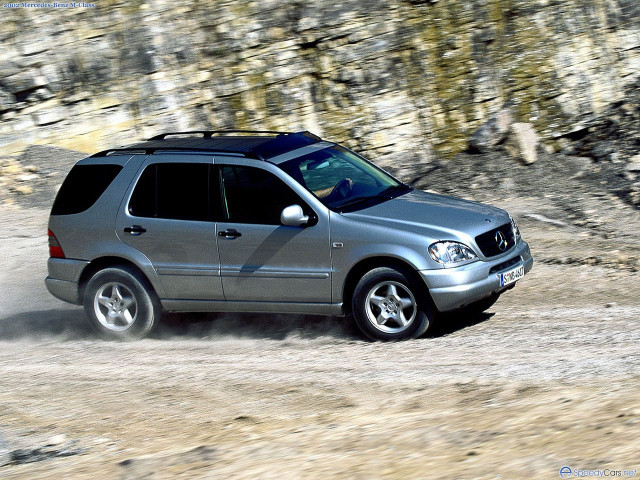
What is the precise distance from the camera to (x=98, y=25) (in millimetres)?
15758

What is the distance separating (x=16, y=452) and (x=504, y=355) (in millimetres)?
3532

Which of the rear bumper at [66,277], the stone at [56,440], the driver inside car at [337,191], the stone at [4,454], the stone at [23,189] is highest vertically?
the stone at [23,189]

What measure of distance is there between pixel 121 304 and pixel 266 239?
1787mm

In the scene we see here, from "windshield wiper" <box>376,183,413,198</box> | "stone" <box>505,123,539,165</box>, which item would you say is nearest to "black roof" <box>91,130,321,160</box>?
"windshield wiper" <box>376,183,413,198</box>

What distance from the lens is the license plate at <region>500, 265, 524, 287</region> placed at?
732 centimetres

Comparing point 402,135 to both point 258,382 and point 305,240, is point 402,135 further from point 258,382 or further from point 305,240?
point 258,382

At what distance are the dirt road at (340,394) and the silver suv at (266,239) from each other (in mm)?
385

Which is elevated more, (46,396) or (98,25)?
(98,25)

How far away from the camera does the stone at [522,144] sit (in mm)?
13352

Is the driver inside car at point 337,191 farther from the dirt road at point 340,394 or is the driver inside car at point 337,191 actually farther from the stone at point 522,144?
the stone at point 522,144

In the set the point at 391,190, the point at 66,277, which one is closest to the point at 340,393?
the point at 391,190

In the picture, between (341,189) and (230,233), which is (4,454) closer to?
(230,233)

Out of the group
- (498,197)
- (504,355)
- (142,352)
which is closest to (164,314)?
(142,352)

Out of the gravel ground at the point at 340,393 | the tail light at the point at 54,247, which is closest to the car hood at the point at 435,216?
the gravel ground at the point at 340,393
